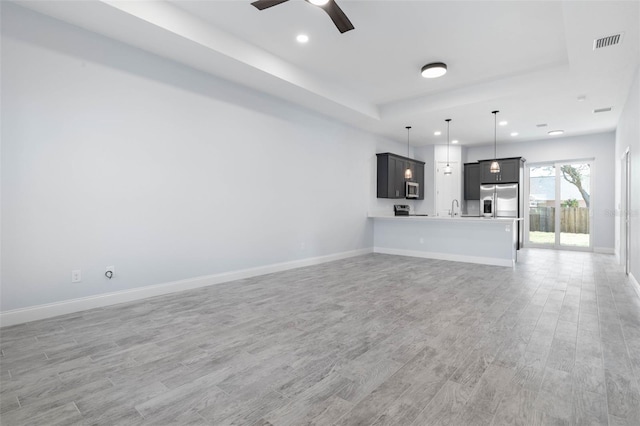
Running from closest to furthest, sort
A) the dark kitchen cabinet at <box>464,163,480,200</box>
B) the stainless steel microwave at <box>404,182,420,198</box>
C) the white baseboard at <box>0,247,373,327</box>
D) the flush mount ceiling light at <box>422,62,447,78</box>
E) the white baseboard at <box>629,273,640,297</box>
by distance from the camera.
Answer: the white baseboard at <box>0,247,373,327</box>
the white baseboard at <box>629,273,640,297</box>
the flush mount ceiling light at <box>422,62,447,78</box>
the stainless steel microwave at <box>404,182,420,198</box>
the dark kitchen cabinet at <box>464,163,480,200</box>

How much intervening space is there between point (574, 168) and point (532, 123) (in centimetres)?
265

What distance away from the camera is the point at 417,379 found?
2.06 meters

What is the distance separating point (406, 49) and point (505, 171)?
6085 millimetres

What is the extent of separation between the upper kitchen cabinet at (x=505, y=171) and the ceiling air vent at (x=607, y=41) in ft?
18.1

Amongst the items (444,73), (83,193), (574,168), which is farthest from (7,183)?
(574,168)

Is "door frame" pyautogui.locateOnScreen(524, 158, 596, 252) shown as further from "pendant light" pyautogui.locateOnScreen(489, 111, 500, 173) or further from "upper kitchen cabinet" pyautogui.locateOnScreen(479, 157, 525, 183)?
"pendant light" pyautogui.locateOnScreen(489, 111, 500, 173)

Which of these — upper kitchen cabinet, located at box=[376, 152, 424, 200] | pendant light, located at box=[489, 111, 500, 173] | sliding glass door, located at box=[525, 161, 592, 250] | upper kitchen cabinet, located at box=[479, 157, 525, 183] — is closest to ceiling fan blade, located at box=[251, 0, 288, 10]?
pendant light, located at box=[489, 111, 500, 173]

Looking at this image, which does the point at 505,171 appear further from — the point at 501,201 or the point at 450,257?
the point at 450,257

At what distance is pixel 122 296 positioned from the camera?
12.2 feet

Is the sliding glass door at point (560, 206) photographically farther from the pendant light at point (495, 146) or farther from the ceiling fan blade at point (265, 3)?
the ceiling fan blade at point (265, 3)

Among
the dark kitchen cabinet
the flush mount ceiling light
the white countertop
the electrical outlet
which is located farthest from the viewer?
the dark kitchen cabinet

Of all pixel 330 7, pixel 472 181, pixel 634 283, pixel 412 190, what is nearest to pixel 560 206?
pixel 472 181

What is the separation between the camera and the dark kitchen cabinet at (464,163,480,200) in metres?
9.50

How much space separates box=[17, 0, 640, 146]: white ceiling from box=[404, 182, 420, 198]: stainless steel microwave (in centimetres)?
248
